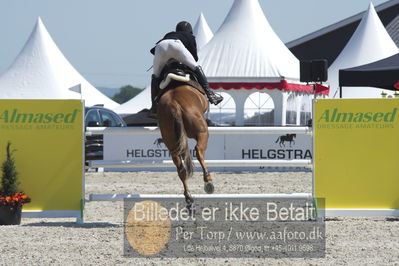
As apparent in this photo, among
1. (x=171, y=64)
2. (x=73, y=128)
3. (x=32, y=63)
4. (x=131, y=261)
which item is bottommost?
(x=131, y=261)

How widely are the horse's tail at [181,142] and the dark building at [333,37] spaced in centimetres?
3991

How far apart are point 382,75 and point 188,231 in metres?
8.35

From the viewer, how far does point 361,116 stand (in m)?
10.7

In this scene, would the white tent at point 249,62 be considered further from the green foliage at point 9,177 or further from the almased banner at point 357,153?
the green foliage at point 9,177

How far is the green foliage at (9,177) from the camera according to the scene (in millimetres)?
10594

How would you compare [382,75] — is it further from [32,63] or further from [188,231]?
[32,63]

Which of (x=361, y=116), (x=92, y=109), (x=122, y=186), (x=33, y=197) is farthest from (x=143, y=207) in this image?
(x=92, y=109)

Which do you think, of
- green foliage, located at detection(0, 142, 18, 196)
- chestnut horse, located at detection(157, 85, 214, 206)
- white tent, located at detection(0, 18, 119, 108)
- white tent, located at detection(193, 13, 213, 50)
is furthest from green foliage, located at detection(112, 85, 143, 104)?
chestnut horse, located at detection(157, 85, 214, 206)

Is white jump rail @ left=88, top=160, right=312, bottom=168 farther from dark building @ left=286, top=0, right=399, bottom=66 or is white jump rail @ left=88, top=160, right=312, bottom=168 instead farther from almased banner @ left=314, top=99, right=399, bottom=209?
dark building @ left=286, top=0, right=399, bottom=66

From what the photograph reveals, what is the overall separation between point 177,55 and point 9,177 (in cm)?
243

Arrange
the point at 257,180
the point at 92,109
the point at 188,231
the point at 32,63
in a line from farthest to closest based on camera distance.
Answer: the point at 32,63, the point at 92,109, the point at 257,180, the point at 188,231

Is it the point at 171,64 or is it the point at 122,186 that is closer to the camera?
the point at 171,64

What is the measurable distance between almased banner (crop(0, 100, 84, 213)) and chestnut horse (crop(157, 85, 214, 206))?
1306mm

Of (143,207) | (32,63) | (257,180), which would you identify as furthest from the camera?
(32,63)
